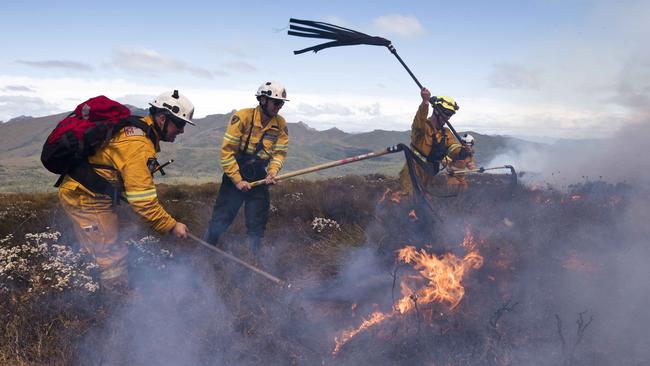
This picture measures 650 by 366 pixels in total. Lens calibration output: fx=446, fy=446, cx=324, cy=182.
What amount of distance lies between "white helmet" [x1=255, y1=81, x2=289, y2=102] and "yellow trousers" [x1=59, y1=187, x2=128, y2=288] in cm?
231

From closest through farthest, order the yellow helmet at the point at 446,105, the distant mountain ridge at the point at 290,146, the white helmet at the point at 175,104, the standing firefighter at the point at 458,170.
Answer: the white helmet at the point at 175,104 → the yellow helmet at the point at 446,105 → the standing firefighter at the point at 458,170 → the distant mountain ridge at the point at 290,146

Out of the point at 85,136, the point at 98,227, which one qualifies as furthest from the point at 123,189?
the point at 85,136

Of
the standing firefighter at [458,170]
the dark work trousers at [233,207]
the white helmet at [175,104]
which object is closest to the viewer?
the white helmet at [175,104]

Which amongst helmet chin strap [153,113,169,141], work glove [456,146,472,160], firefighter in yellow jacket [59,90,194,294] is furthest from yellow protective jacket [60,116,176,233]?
work glove [456,146,472,160]

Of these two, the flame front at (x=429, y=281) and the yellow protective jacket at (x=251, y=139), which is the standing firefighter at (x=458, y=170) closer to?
the flame front at (x=429, y=281)

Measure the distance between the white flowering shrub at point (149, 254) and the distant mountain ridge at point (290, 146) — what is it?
30283mm

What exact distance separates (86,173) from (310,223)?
4.75 metres

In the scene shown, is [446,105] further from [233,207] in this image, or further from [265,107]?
[233,207]

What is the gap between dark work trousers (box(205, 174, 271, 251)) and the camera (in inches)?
228

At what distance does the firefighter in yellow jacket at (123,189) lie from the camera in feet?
11.8

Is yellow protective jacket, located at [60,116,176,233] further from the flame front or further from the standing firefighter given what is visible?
the standing firefighter

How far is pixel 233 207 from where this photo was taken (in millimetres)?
5816

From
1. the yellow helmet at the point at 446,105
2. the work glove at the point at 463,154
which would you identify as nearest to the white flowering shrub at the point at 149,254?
the yellow helmet at the point at 446,105

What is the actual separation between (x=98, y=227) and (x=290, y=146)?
174 feet
